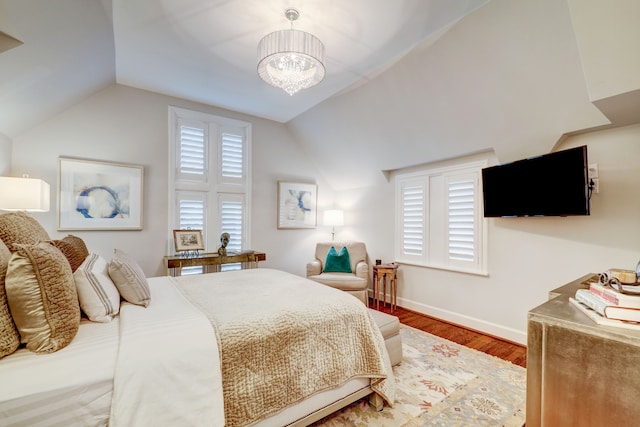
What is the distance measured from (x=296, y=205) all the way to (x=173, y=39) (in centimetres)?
288

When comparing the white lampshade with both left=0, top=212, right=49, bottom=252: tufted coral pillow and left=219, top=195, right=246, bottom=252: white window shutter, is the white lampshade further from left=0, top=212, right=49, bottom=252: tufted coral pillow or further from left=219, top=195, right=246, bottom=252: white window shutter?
left=219, top=195, right=246, bottom=252: white window shutter

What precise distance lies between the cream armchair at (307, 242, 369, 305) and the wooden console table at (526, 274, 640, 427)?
263cm

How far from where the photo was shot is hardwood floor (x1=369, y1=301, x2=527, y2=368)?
2705 millimetres

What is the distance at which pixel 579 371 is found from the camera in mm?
1149

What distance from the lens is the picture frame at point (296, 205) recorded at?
183 inches

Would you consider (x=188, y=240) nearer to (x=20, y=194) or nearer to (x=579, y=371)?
(x=20, y=194)

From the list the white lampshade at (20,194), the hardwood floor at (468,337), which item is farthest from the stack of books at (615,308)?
the white lampshade at (20,194)

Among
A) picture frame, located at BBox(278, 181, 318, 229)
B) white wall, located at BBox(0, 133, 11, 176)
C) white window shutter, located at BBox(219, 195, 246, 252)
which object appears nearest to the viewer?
white wall, located at BBox(0, 133, 11, 176)

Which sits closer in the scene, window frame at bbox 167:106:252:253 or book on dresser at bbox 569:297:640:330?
book on dresser at bbox 569:297:640:330

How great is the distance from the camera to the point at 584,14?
1504 millimetres

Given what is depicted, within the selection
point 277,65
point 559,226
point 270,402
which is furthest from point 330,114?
point 270,402

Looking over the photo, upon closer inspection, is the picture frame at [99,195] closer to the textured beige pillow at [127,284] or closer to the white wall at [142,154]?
the white wall at [142,154]

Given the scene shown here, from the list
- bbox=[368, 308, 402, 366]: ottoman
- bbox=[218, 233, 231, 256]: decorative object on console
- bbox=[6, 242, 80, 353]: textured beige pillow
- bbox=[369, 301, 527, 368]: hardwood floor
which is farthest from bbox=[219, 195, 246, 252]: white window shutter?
bbox=[6, 242, 80, 353]: textured beige pillow

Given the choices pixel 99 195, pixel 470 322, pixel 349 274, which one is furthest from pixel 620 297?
pixel 99 195
